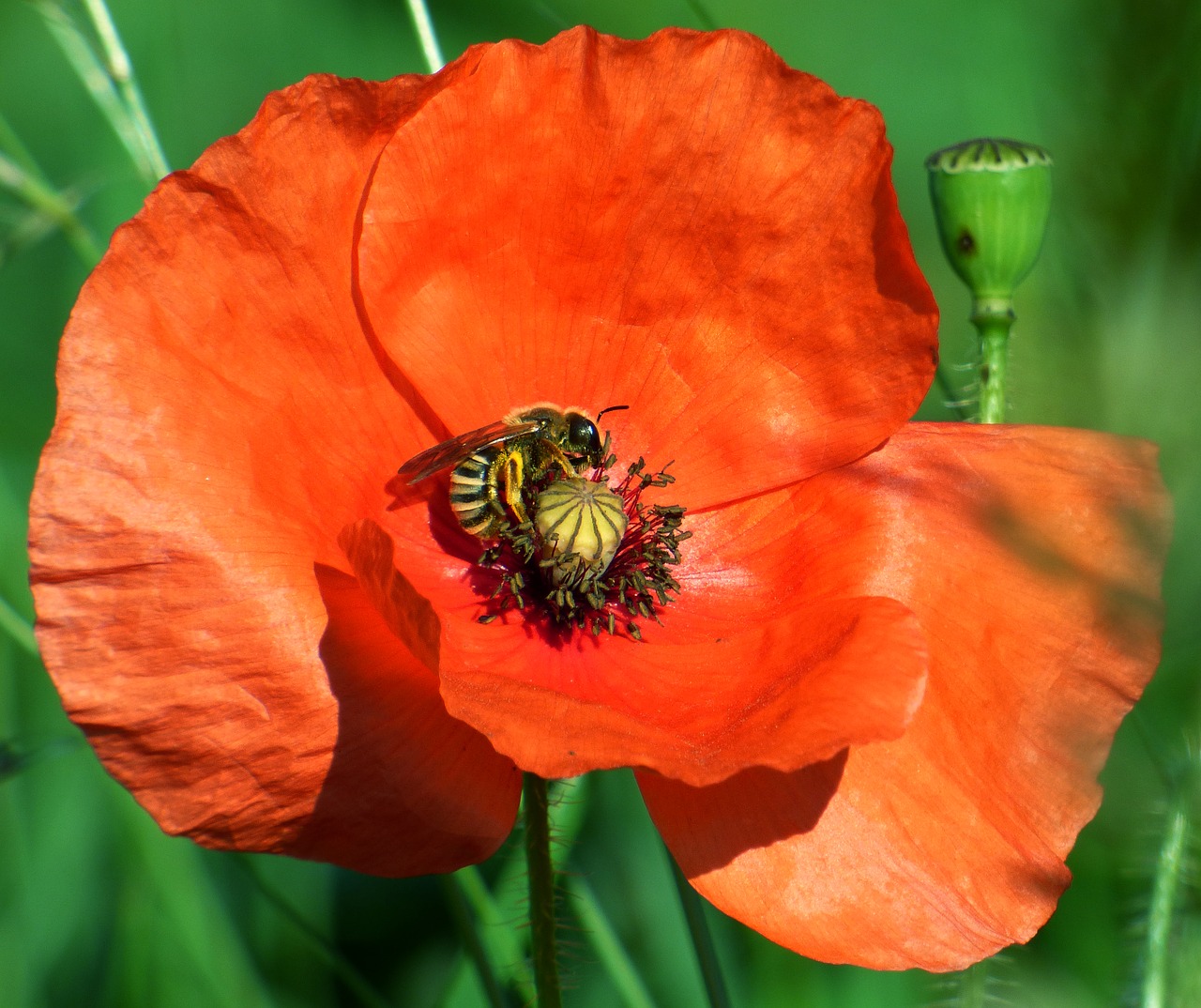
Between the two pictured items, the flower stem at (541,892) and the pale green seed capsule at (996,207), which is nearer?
the flower stem at (541,892)

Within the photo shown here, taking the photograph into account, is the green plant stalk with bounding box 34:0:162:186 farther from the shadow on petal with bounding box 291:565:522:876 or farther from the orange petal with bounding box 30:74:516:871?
the shadow on petal with bounding box 291:565:522:876

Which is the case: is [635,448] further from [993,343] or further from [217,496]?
[217,496]

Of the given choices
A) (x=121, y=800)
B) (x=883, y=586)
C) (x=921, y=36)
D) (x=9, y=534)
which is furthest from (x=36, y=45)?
(x=883, y=586)

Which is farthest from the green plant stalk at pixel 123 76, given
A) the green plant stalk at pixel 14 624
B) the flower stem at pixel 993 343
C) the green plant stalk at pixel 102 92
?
the flower stem at pixel 993 343

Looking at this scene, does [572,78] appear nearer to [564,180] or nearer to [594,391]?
[564,180]

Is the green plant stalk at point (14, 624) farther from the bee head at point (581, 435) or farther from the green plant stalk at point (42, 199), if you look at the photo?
the bee head at point (581, 435)

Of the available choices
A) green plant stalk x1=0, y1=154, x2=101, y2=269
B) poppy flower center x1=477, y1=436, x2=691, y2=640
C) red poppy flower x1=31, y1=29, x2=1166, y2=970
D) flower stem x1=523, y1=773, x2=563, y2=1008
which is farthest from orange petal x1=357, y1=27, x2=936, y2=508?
flower stem x1=523, y1=773, x2=563, y2=1008
